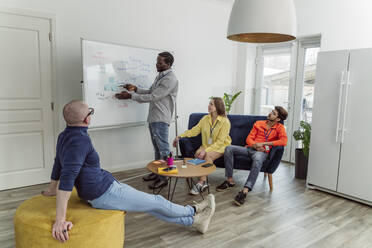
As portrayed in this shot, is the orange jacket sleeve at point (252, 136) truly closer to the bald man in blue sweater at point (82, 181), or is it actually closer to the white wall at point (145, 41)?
the white wall at point (145, 41)

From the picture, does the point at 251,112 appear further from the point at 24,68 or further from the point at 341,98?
the point at 24,68

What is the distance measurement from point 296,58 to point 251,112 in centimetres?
131

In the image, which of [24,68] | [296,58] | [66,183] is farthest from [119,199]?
[296,58]

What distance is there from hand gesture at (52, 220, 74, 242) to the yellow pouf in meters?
0.03

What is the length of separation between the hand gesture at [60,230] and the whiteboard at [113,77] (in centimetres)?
210

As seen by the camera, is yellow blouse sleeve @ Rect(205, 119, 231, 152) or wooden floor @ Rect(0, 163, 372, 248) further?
yellow blouse sleeve @ Rect(205, 119, 231, 152)

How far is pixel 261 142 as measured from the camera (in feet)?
11.8

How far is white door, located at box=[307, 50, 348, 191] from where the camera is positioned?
3.33 m

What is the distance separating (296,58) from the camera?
4906mm

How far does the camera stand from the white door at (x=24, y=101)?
326 cm

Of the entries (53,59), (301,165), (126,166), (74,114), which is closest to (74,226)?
(74,114)

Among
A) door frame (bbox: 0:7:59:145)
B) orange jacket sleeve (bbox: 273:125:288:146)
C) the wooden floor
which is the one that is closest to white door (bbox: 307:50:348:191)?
the wooden floor

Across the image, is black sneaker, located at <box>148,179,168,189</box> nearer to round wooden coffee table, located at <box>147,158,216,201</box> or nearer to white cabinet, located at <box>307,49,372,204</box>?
round wooden coffee table, located at <box>147,158,216,201</box>

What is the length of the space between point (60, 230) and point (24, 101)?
231 cm
